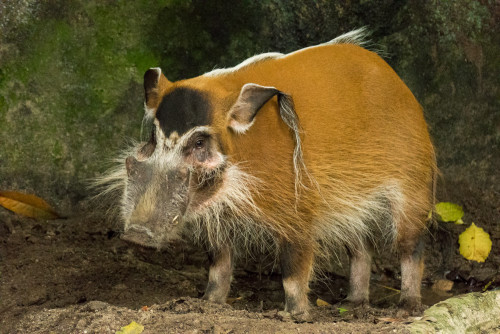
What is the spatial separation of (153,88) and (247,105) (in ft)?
1.61

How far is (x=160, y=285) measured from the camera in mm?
4035

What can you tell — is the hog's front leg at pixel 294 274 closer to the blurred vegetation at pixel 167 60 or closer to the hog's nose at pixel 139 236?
the hog's nose at pixel 139 236

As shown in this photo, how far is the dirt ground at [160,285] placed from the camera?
2857mm

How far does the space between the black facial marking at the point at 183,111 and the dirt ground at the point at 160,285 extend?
0.65 meters

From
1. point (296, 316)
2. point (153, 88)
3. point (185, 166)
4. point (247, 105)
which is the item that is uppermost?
point (153, 88)

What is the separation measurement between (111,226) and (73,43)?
3.81 ft

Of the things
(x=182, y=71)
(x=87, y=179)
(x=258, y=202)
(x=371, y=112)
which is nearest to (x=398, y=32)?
(x=371, y=112)

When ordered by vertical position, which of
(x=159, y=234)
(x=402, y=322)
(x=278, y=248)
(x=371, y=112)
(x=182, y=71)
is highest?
(x=182, y=71)

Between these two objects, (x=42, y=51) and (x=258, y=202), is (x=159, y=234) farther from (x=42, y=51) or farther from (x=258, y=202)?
(x=42, y=51)

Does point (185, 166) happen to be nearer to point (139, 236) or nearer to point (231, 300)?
point (139, 236)

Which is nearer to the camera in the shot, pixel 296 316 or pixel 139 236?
pixel 139 236

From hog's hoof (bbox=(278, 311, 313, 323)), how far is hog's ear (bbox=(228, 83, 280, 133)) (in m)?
0.87

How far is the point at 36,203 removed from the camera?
434 cm

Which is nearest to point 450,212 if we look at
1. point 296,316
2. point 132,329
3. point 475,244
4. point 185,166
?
point 475,244
